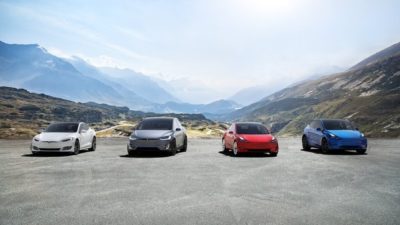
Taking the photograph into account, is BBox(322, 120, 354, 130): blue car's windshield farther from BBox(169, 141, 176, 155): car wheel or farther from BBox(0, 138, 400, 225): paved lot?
BBox(169, 141, 176, 155): car wheel

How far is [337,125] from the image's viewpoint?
2492cm

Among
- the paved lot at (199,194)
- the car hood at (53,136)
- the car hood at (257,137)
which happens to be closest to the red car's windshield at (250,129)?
the car hood at (257,137)

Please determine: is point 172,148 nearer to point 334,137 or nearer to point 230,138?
point 230,138

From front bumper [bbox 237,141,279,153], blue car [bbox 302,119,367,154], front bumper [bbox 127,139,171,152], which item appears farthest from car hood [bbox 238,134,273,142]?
front bumper [bbox 127,139,171,152]

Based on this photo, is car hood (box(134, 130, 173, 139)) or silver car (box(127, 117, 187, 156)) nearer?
silver car (box(127, 117, 187, 156))

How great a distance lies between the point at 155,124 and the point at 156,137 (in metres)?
2.03

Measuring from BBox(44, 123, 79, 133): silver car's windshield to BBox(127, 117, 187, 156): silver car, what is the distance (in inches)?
141

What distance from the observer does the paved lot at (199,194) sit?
7.79m

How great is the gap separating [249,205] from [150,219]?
87.0 inches

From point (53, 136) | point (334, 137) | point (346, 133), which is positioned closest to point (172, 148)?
point (53, 136)

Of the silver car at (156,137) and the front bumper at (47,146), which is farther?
the front bumper at (47,146)

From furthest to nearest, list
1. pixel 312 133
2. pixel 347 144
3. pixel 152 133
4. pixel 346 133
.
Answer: pixel 312 133, pixel 346 133, pixel 347 144, pixel 152 133

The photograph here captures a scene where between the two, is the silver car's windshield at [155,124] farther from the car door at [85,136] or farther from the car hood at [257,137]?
the car hood at [257,137]

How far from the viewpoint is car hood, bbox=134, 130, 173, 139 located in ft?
70.1
